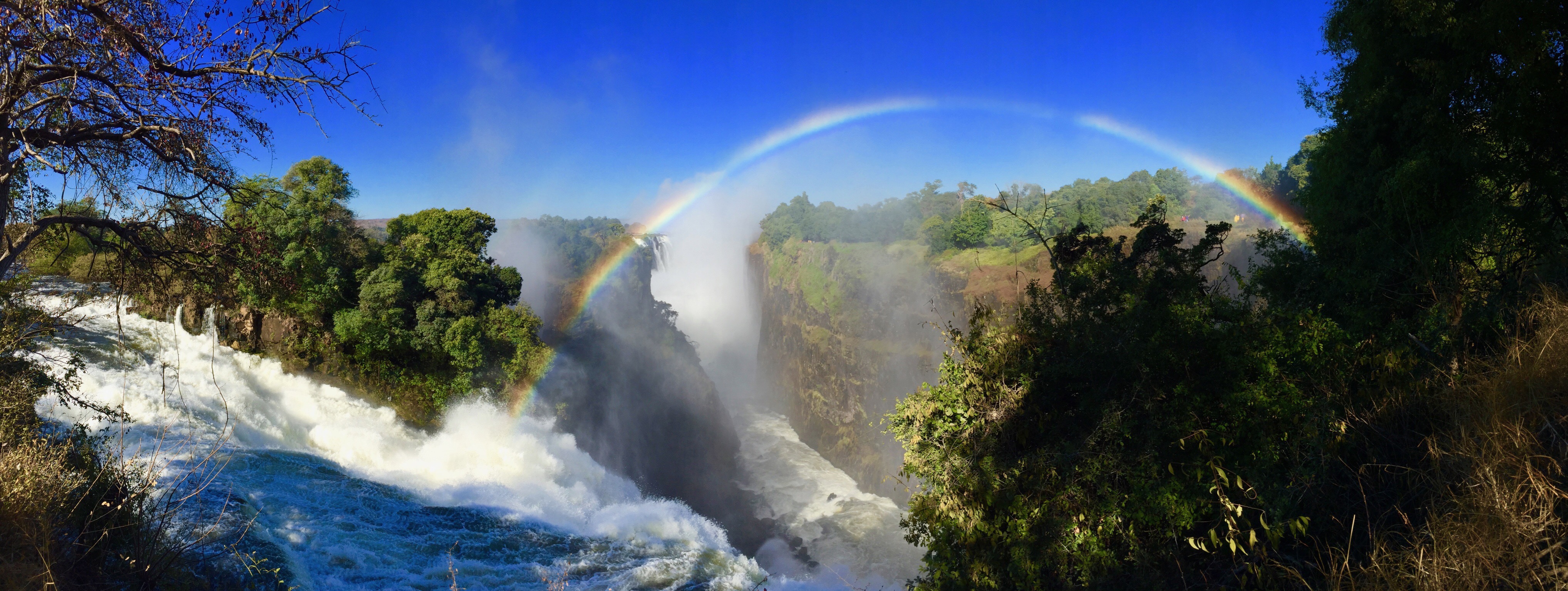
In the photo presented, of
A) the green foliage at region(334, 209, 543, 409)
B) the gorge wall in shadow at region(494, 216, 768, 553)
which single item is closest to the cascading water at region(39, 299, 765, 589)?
the green foliage at region(334, 209, 543, 409)

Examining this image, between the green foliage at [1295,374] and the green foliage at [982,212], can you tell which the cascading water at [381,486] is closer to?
the green foliage at [1295,374]

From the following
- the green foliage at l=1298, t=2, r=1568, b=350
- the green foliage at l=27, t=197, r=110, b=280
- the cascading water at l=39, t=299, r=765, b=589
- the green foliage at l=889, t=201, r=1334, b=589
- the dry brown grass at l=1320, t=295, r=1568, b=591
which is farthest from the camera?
the cascading water at l=39, t=299, r=765, b=589

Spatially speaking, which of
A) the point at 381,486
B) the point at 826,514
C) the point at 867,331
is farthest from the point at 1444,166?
the point at 867,331

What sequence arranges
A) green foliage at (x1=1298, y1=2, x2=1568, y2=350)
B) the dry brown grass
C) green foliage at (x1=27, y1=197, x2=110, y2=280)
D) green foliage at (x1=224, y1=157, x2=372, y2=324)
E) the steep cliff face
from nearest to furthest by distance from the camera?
the dry brown grass → green foliage at (x1=27, y1=197, x2=110, y2=280) → green foliage at (x1=1298, y1=2, x2=1568, y2=350) → green foliage at (x1=224, y1=157, x2=372, y2=324) → the steep cliff face

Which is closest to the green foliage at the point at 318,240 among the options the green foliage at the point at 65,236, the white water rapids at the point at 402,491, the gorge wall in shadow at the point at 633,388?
the white water rapids at the point at 402,491

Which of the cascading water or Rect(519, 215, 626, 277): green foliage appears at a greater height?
Rect(519, 215, 626, 277): green foliage

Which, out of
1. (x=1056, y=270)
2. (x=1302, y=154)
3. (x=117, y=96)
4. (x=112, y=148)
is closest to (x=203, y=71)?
(x=117, y=96)

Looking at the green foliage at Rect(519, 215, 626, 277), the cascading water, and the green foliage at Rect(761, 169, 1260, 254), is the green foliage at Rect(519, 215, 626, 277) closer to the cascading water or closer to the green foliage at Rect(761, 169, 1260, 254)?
the green foliage at Rect(761, 169, 1260, 254)

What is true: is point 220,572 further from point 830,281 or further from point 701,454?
point 830,281
